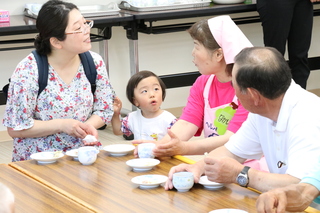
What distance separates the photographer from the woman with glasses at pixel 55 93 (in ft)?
8.91

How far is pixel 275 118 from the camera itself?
201 cm

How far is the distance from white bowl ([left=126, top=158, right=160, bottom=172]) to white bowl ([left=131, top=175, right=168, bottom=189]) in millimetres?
104

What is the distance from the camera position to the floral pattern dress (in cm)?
271

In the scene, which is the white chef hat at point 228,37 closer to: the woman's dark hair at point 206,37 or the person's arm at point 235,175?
the woman's dark hair at point 206,37

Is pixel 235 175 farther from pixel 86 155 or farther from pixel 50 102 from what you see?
pixel 50 102

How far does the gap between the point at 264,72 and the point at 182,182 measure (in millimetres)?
439

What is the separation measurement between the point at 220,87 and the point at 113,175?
768mm

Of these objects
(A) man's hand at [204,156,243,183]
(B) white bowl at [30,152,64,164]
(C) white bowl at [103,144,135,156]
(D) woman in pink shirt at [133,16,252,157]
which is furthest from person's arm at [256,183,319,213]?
(B) white bowl at [30,152,64,164]

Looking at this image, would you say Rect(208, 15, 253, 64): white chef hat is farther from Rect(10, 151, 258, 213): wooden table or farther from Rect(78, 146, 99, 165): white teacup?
Rect(78, 146, 99, 165): white teacup

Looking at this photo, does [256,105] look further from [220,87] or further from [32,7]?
[32,7]

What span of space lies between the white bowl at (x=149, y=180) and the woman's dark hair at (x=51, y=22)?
98 cm

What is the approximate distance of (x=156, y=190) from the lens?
1.99 metres

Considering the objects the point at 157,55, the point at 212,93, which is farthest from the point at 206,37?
the point at 157,55

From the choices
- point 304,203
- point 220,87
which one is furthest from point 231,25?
point 304,203
